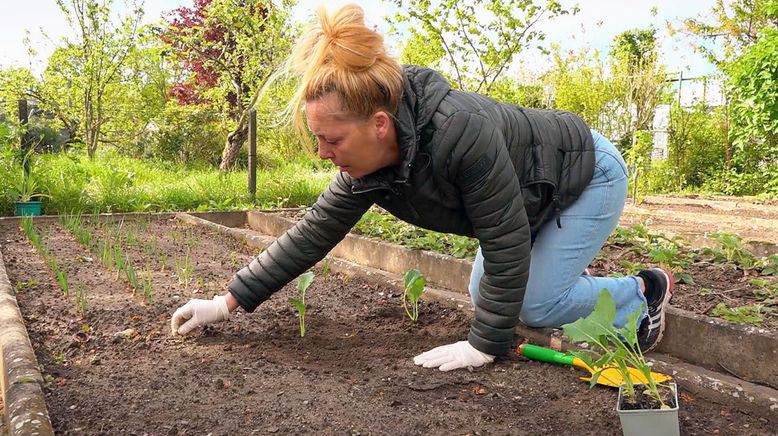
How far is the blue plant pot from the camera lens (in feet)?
19.5

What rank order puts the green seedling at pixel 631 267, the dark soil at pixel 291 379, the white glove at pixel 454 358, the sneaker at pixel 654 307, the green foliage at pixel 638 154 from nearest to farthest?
the dark soil at pixel 291 379
the white glove at pixel 454 358
the sneaker at pixel 654 307
the green seedling at pixel 631 267
the green foliage at pixel 638 154

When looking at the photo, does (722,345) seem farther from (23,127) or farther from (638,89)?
(638,89)

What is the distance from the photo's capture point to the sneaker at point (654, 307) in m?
2.31

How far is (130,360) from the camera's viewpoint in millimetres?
2254

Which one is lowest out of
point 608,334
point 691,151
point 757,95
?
point 608,334

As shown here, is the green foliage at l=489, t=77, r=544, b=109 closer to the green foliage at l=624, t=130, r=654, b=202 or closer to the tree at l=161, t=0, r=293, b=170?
the green foliage at l=624, t=130, r=654, b=202

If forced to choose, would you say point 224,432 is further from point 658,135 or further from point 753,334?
point 658,135

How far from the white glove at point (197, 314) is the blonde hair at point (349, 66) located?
2.93 ft

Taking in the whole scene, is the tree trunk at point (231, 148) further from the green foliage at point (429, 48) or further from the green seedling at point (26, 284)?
the green seedling at point (26, 284)

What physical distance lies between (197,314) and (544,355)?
1.26 m

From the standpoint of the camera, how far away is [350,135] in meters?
1.91

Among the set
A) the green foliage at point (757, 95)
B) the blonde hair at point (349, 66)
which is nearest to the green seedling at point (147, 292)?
the blonde hair at point (349, 66)

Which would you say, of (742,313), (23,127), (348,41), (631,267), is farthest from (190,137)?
(742,313)

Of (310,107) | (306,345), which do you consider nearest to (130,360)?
(306,345)
